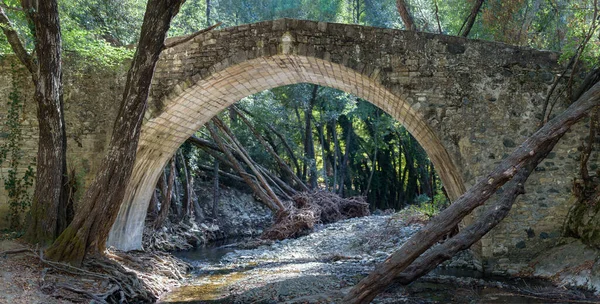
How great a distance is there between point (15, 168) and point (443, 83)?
709 cm

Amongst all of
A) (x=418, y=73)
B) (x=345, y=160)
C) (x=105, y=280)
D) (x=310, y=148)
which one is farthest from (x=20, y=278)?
(x=345, y=160)

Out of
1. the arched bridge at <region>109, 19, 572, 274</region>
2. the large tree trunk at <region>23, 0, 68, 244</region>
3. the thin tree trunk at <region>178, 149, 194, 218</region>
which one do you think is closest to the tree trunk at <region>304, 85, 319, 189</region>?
the thin tree trunk at <region>178, 149, 194, 218</region>

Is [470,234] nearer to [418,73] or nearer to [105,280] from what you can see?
[418,73]

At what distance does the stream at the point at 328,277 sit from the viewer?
5684 millimetres

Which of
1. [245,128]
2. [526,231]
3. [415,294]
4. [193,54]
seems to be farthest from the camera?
[245,128]

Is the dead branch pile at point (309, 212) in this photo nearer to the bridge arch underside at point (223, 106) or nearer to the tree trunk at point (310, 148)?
the tree trunk at point (310, 148)

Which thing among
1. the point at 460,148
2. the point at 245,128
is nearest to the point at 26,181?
the point at 460,148

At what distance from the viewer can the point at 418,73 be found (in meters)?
7.39

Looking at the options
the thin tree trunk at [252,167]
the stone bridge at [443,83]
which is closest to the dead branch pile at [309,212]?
the thin tree trunk at [252,167]

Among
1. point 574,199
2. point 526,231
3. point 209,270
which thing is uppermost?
point 574,199

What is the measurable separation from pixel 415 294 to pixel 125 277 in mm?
3747

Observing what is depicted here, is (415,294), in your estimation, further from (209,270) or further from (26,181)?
(26,181)

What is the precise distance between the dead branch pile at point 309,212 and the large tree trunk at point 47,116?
6.24 meters

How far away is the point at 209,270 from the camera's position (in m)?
8.65
